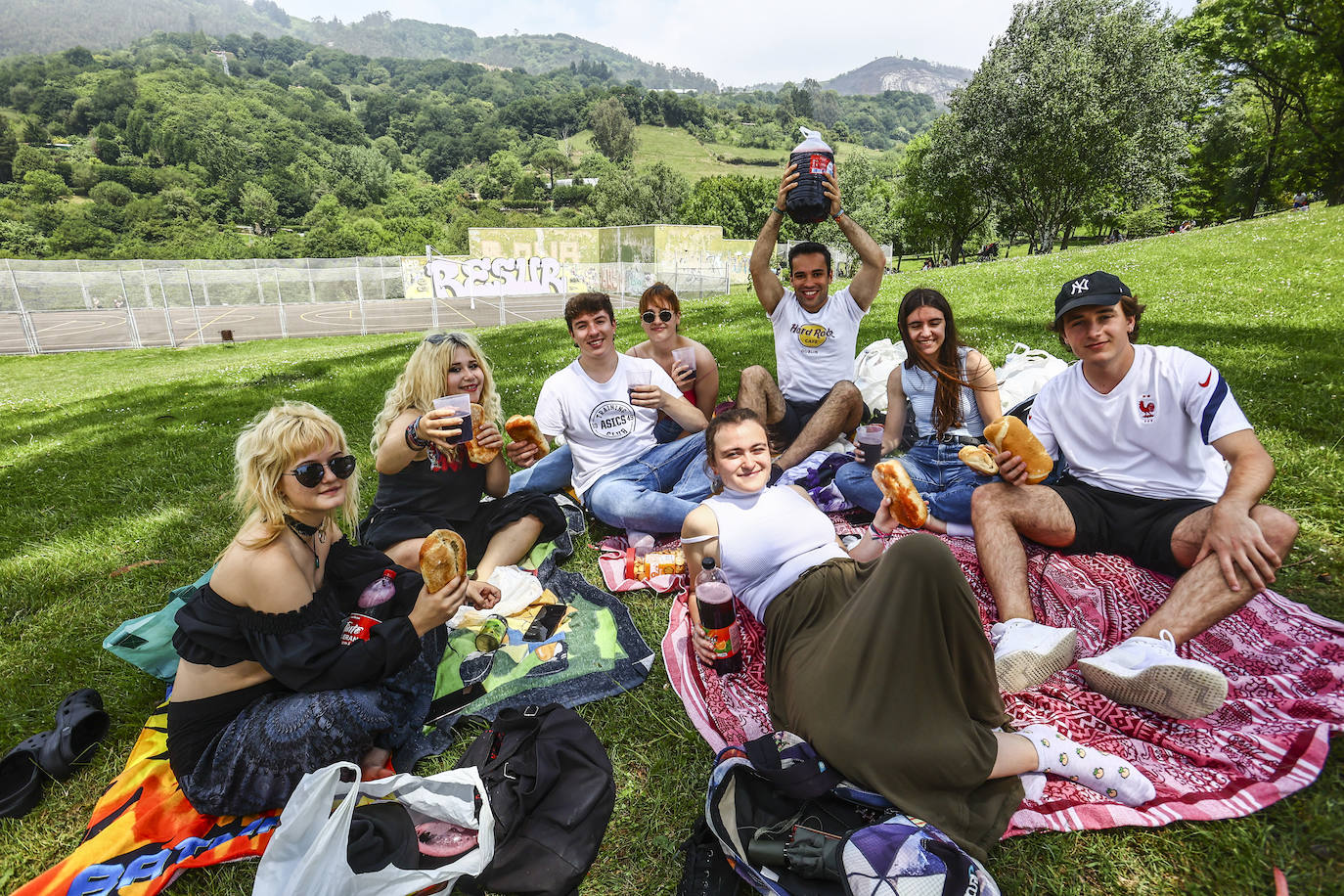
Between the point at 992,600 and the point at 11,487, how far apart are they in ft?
34.7

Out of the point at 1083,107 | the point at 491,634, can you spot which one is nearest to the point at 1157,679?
the point at 491,634

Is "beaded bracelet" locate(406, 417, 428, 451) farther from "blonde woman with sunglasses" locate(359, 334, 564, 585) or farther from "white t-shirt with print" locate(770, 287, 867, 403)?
"white t-shirt with print" locate(770, 287, 867, 403)

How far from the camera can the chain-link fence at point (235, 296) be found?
25.2m

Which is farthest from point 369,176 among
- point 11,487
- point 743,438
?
point 743,438

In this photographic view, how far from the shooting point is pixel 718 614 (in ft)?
10.3

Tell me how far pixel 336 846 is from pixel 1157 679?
3.47 m

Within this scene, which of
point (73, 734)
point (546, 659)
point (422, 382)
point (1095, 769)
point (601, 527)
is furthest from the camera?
point (601, 527)

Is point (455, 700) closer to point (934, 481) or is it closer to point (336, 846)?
point (336, 846)

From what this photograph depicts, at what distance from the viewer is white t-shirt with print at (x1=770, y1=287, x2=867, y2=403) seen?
5.81m

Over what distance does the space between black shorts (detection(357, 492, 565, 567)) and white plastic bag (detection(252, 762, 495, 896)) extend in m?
1.81

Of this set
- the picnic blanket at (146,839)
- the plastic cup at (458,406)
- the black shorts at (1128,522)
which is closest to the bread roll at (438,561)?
the plastic cup at (458,406)

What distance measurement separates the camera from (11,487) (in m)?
7.32

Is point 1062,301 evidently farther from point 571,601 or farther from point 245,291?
point 245,291

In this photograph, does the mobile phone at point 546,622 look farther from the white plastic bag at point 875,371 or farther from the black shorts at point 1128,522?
the white plastic bag at point 875,371
